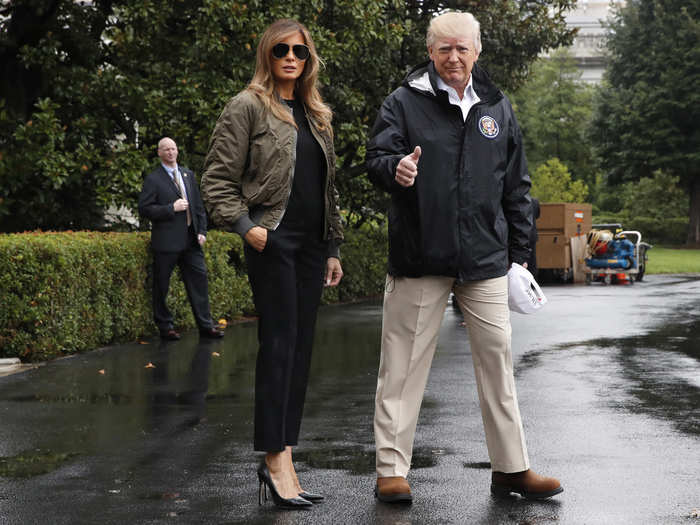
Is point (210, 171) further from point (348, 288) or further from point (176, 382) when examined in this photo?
point (348, 288)

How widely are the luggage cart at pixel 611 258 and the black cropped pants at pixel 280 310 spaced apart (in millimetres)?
20106

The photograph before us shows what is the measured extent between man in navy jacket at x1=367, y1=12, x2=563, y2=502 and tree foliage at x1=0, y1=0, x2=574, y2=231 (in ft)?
32.3

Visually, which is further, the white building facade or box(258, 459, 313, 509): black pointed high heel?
the white building facade

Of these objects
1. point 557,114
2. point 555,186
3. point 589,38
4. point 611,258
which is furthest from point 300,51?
point 589,38

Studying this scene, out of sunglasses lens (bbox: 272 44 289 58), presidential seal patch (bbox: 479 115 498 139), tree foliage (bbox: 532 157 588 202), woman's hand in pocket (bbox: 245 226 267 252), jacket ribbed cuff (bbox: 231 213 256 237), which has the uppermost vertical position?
tree foliage (bbox: 532 157 588 202)

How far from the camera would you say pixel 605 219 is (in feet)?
196

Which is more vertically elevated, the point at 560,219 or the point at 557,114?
the point at 557,114

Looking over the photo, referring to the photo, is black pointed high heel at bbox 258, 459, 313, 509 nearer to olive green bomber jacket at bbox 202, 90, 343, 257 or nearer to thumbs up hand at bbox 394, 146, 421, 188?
olive green bomber jacket at bbox 202, 90, 343, 257

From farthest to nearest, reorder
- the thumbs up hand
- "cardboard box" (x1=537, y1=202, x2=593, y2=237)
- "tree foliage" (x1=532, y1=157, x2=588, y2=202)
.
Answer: "tree foliage" (x1=532, y1=157, x2=588, y2=202), "cardboard box" (x1=537, y1=202, x2=593, y2=237), the thumbs up hand

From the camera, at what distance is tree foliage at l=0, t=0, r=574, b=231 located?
14977 mm

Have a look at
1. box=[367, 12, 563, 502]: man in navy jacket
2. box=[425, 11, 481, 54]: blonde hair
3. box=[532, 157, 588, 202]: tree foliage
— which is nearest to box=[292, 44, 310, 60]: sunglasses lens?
box=[367, 12, 563, 502]: man in navy jacket

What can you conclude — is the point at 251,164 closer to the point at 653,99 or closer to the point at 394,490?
the point at 394,490

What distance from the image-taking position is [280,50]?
4.89m

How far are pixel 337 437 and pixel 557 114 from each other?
60.1 meters
